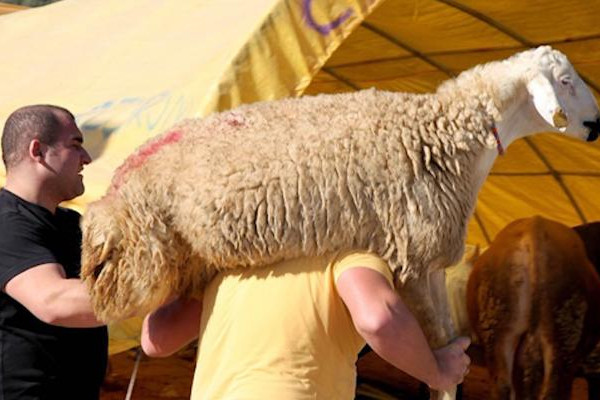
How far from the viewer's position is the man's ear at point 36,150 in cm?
347

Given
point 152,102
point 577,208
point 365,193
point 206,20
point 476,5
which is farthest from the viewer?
point 577,208

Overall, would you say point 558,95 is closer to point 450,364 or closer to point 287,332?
point 450,364

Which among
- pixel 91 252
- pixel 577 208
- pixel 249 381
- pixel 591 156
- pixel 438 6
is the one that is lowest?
pixel 577 208

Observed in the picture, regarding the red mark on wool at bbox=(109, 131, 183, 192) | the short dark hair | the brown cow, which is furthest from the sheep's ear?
the brown cow

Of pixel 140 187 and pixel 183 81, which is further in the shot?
pixel 183 81

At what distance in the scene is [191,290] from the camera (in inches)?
117

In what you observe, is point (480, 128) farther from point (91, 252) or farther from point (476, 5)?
point (476, 5)

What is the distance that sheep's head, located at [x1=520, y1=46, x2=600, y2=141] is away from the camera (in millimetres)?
3080

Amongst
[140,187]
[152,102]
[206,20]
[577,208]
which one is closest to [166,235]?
[140,187]

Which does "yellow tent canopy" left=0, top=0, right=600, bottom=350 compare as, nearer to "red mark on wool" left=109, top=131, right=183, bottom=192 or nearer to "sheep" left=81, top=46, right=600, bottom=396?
"red mark on wool" left=109, top=131, right=183, bottom=192

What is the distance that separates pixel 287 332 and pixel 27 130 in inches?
45.6

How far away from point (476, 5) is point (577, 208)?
9.42 feet

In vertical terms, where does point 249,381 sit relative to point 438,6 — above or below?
above

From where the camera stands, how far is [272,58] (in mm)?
5090
